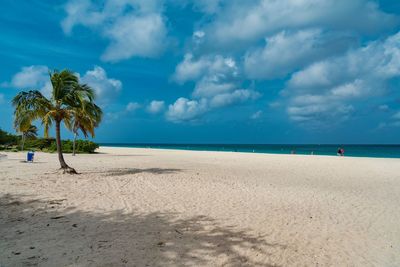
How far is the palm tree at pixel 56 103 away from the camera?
41.9 feet

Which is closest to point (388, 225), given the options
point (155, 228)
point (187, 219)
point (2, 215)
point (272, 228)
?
point (272, 228)

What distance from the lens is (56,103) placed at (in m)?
13.4

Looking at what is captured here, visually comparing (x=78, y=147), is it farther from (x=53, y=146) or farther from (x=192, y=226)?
(x=192, y=226)

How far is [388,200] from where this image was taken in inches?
379

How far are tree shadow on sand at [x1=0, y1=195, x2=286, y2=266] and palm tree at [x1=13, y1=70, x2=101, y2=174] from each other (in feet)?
22.5

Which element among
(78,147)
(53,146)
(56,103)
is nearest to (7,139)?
(53,146)

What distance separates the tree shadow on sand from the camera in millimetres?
4509

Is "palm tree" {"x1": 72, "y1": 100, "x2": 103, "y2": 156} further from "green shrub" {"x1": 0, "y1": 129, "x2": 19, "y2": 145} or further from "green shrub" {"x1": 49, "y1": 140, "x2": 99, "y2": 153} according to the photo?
"green shrub" {"x1": 0, "y1": 129, "x2": 19, "y2": 145}

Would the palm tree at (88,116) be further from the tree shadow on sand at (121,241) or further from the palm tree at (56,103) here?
the tree shadow on sand at (121,241)

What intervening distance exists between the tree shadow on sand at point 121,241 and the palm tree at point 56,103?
22.5ft

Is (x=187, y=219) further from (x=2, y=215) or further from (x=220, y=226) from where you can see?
(x=2, y=215)

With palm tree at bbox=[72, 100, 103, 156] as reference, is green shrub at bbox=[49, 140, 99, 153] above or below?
below

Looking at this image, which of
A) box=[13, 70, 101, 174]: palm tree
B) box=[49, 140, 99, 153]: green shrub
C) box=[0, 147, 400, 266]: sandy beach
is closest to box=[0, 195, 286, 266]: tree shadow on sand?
box=[0, 147, 400, 266]: sandy beach

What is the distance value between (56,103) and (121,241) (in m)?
10.2
